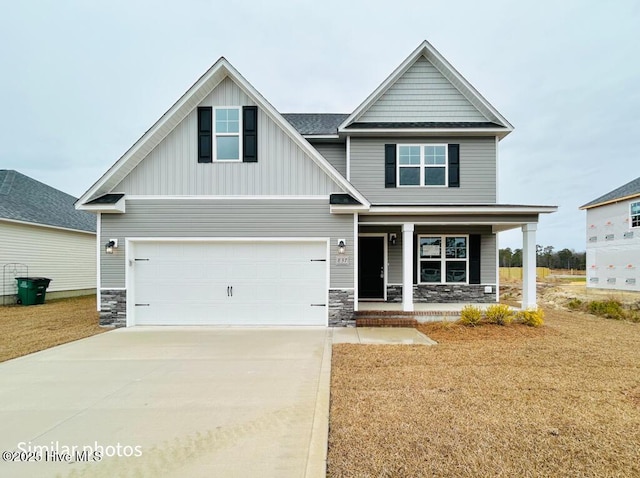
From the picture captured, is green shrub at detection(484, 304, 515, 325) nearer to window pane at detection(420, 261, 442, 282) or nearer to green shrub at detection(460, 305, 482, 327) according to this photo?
green shrub at detection(460, 305, 482, 327)

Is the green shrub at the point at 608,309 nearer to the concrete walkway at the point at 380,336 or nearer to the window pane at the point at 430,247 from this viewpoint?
the window pane at the point at 430,247

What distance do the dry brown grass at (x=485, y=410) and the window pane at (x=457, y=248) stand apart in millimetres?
4804

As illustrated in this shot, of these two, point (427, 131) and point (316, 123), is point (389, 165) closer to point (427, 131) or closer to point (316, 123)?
point (427, 131)

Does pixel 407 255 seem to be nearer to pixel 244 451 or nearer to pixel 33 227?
pixel 244 451

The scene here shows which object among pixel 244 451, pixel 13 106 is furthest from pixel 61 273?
pixel 244 451

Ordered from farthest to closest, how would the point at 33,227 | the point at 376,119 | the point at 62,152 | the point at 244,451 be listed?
the point at 62,152, the point at 33,227, the point at 376,119, the point at 244,451

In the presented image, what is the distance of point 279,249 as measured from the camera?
9500 mm

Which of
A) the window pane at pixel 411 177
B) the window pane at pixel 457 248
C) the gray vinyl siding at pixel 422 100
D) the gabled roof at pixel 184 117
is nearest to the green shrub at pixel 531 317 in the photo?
the window pane at pixel 457 248

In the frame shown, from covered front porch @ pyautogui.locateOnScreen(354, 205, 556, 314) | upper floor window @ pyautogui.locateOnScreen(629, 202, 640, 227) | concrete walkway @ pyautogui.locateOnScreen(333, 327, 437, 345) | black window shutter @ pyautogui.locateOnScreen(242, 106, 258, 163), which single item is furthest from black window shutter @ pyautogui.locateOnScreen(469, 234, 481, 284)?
upper floor window @ pyautogui.locateOnScreen(629, 202, 640, 227)

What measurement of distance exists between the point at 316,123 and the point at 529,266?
338 inches

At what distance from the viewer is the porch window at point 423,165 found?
11.4 metres

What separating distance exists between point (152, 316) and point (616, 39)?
23796 millimetres

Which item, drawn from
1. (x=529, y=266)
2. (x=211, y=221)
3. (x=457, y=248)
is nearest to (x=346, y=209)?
(x=211, y=221)

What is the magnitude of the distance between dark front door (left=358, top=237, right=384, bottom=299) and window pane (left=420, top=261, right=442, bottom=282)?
1378 millimetres
